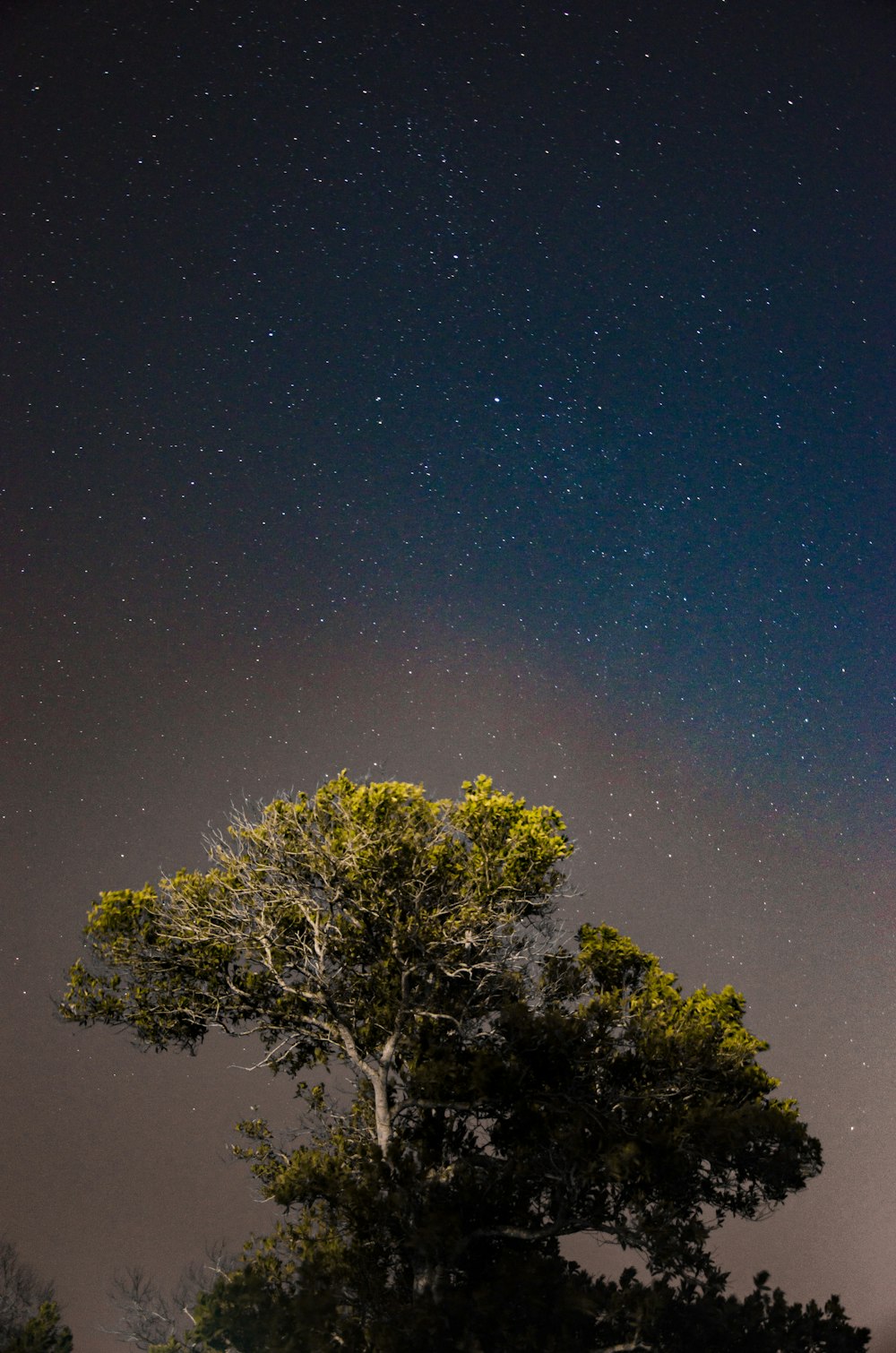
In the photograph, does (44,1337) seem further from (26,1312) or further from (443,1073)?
(443,1073)

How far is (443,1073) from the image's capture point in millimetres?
10766

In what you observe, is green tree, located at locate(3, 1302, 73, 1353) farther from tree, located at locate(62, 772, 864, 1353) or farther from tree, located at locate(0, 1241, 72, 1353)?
tree, located at locate(62, 772, 864, 1353)

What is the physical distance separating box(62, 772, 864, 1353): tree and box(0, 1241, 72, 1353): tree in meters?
5.35

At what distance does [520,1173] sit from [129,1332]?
6.22 meters

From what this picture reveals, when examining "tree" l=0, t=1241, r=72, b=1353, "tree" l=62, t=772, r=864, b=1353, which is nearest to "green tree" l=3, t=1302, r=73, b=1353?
"tree" l=0, t=1241, r=72, b=1353

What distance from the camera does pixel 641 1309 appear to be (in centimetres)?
973

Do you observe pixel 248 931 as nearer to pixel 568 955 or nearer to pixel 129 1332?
pixel 568 955

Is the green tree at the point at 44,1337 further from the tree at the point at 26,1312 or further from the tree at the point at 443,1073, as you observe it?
the tree at the point at 443,1073

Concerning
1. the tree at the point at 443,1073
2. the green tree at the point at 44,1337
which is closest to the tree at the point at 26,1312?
the green tree at the point at 44,1337

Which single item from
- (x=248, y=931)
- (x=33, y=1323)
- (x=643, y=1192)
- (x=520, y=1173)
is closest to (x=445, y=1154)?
(x=520, y=1173)

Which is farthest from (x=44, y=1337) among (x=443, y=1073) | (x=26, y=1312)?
(x=443, y=1073)

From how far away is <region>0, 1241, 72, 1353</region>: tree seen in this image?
14.9 metres

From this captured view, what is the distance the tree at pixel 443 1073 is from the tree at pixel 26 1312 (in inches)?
211

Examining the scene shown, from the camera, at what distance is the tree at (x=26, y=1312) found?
1490 cm
